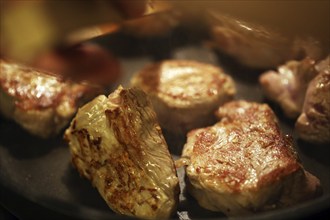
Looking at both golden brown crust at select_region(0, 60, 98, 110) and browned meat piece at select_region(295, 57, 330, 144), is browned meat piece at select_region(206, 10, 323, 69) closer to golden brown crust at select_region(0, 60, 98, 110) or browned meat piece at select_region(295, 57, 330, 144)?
browned meat piece at select_region(295, 57, 330, 144)

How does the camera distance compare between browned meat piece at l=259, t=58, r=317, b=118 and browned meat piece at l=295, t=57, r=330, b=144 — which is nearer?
browned meat piece at l=295, t=57, r=330, b=144

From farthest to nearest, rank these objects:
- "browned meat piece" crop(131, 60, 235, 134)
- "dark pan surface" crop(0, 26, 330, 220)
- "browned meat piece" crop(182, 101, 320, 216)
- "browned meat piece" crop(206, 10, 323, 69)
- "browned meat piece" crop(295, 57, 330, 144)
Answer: "browned meat piece" crop(206, 10, 323, 69) < "browned meat piece" crop(131, 60, 235, 134) < "browned meat piece" crop(295, 57, 330, 144) < "browned meat piece" crop(182, 101, 320, 216) < "dark pan surface" crop(0, 26, 330, 220)

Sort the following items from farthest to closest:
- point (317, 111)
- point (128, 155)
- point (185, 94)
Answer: point (185, 94)
point (317, 111)
point (128, 155)

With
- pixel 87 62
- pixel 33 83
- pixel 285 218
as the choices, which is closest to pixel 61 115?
pixel 33 83

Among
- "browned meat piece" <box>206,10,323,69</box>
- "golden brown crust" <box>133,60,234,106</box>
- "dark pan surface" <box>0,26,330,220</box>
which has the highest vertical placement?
"browned meat piece" <box>206,10,323,69</box>

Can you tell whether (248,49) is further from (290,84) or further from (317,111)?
(317,111)

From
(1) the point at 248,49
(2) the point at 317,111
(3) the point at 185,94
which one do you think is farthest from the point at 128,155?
(1) the point at 248,49

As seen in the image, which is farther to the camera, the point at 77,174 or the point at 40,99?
the point at 40,99

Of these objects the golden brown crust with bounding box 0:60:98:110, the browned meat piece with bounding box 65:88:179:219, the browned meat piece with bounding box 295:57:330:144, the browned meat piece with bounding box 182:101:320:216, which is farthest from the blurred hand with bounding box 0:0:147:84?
the browned meat piece with bounding box 295:57:330:144
